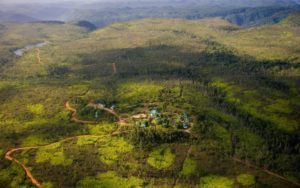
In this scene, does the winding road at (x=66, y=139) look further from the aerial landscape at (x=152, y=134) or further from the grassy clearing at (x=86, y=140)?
the grassy clearing at (x=86, y=140)

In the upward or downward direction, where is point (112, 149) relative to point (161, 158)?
upward

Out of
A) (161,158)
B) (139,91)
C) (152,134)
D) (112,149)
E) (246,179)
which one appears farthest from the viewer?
(139,91)

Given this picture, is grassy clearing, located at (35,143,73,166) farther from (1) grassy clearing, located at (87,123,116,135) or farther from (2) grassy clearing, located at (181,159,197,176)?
(2) grassy clearing, located at (181,159,197,176)

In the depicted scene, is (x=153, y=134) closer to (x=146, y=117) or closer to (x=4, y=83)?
(x=146, y=117)

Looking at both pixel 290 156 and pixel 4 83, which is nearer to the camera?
pixel 290 156

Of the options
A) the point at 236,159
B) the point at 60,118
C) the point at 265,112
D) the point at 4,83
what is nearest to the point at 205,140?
the point at 236,159

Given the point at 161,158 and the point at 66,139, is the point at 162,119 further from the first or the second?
the point at 66,139

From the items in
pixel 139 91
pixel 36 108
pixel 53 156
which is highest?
pixel 139 91

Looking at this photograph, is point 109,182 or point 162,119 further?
point 162,119

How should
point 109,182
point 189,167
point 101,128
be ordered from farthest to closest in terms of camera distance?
1. point 101,128
2. point 189,167
3. point 109,182

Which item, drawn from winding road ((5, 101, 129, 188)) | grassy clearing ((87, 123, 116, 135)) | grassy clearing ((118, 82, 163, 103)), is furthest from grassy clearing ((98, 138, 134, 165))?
grassy clearing ((118, 82, 163, 103))

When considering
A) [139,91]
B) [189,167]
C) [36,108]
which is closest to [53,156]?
[189,167]
